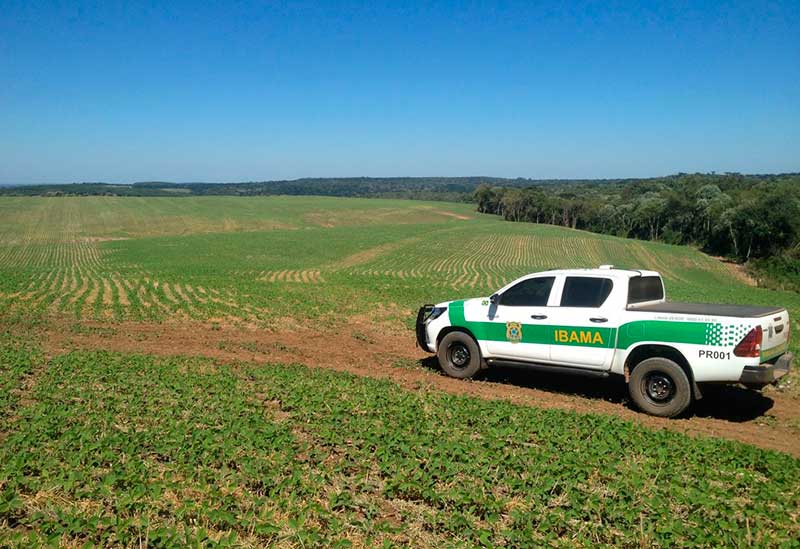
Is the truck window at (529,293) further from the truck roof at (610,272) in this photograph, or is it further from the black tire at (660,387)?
the black tire at (660,387)

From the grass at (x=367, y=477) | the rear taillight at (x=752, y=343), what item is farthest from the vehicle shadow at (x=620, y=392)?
the grass at (x=367, y=477)

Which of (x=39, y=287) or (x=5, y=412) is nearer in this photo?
(x=5, y=412)

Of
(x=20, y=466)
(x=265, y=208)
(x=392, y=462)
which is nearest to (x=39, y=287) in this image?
(x=20, y=466)

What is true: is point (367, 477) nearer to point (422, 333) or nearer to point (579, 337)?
point (579, 337)

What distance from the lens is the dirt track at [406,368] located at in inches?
342

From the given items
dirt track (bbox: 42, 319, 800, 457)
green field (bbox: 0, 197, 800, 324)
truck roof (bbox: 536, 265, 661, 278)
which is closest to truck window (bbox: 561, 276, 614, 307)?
truck roof (bbox: 536, 265, 661, 278)

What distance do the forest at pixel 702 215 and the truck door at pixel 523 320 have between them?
45.6m

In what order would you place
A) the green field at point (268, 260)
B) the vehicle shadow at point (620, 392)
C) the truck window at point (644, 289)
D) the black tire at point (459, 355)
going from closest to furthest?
1. the vehicle shadow at point (620, 392)
2. the truck window at point (644, 289)
3. the black tire at point (459, 355)
4. the green field at point (268, 260)

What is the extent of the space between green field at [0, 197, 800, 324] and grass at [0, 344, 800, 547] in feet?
35.9

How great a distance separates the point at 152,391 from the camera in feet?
30.5

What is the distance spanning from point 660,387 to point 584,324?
1487 millimetres

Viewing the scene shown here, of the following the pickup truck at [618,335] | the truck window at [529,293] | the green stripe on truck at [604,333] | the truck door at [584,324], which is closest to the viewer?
the pickup truck at [618,335]

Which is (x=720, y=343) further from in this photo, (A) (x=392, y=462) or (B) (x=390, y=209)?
(B) (x=390, y=209)

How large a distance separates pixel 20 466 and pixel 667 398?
8373mm
